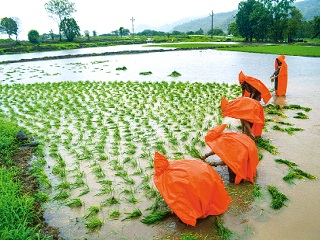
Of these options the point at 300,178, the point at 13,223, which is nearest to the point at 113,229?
Answer: the point at 13,223

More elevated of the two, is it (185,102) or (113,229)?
(185,102)

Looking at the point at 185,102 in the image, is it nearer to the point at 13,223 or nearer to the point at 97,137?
the point at 97,137

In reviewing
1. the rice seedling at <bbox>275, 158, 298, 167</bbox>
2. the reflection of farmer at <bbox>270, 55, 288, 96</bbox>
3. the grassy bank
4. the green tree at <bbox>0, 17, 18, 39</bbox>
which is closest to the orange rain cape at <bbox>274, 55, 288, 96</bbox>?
the reflection of farmer at <bbox>270, 55, 288, 96</bbox>

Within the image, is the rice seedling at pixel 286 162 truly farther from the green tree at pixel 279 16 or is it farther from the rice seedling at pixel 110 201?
the green tree at pixel 279 16

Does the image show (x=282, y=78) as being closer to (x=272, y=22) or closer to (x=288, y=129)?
(x=288, y=129)

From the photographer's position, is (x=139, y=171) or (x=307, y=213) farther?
(x=139, y=171)

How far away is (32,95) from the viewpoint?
1162 cm

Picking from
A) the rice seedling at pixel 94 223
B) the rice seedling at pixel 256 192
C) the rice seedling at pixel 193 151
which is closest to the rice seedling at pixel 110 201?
the rice seedling at pixel 94 223

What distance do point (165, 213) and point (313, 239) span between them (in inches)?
69.8

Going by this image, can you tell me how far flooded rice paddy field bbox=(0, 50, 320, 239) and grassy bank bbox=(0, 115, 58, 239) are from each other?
215 mm

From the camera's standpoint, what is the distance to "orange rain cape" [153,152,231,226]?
125 inches

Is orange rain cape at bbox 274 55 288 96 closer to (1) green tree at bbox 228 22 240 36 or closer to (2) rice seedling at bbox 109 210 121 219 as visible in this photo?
(2) rice seedling at bbox 109 210 121 219

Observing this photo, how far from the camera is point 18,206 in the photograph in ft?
12.0

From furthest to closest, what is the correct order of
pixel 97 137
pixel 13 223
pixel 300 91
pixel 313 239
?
pixel 300 91 → pixel 97 137 → pixel 13 223 → pixel 313 239
